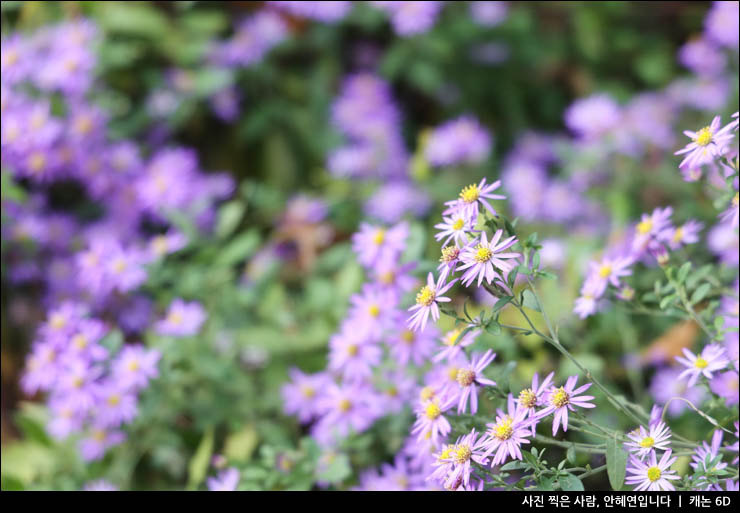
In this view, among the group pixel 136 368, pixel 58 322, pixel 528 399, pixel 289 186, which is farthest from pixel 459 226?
pixel 289 186

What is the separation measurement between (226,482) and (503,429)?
0.60m

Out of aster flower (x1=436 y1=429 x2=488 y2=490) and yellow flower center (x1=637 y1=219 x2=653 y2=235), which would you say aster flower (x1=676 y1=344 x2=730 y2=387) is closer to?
yellow flower center (x1=637 y1=219 x2=653 y2=235)

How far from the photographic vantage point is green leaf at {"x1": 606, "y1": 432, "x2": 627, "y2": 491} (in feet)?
3.49

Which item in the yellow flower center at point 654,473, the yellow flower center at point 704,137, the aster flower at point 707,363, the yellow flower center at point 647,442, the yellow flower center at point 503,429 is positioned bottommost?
the yellow flower center at point 654,473

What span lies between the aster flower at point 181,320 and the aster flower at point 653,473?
41.1 inches

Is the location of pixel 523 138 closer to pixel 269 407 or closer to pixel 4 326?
pixel 269 407

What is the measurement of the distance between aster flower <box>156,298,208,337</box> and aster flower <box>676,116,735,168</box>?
1115 mm

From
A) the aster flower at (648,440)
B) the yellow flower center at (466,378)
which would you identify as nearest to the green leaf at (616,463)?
the aster flower at (648,440)

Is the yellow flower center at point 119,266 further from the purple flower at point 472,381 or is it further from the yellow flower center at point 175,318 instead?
the purple flower at point 472,381

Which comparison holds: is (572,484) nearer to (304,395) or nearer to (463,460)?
(463,460)

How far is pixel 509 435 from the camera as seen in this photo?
3.63 ft

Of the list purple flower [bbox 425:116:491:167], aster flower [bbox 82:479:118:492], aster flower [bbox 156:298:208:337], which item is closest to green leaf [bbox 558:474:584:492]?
aster flower [bbox 82:479:118:492]

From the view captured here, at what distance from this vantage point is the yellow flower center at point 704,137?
1.19 metres
